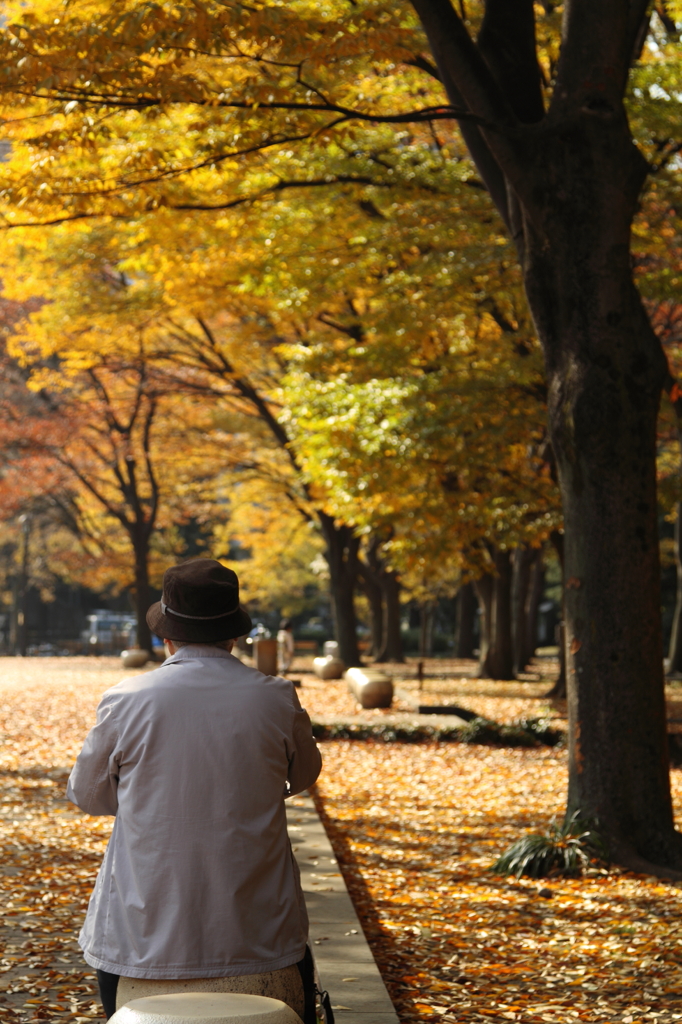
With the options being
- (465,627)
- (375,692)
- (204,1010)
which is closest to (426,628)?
(465,627)

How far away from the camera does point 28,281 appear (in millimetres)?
15516

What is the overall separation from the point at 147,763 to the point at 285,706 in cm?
37

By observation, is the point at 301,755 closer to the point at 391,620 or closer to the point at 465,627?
the point at 391,620

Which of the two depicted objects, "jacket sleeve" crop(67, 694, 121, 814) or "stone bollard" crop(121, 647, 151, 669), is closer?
"jacket sleeve" crop(67, 694, 121, 814)

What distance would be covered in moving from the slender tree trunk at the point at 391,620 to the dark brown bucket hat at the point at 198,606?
3120 cm

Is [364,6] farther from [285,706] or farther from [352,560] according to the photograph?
[352,560]

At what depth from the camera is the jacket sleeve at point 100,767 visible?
2.71 meters

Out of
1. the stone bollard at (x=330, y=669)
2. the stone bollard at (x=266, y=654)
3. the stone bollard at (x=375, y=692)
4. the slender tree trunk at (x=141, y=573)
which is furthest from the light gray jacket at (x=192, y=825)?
the slender tree trunk at (x=141, y=573)

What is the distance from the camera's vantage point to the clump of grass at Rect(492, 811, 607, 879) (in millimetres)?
7207

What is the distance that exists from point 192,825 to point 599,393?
17.3 feet

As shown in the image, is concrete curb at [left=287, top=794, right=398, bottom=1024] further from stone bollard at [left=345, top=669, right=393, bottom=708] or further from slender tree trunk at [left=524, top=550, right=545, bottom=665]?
slender tree trunk at [left=524, top=550, right=545, bottom=665]

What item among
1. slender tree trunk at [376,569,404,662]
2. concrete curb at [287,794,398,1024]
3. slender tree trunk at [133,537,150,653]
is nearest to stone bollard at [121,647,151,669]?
slender tree trunk at [133,537,150,653]

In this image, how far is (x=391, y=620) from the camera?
34625 mm

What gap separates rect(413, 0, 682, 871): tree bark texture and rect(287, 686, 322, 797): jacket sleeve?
465 cm
